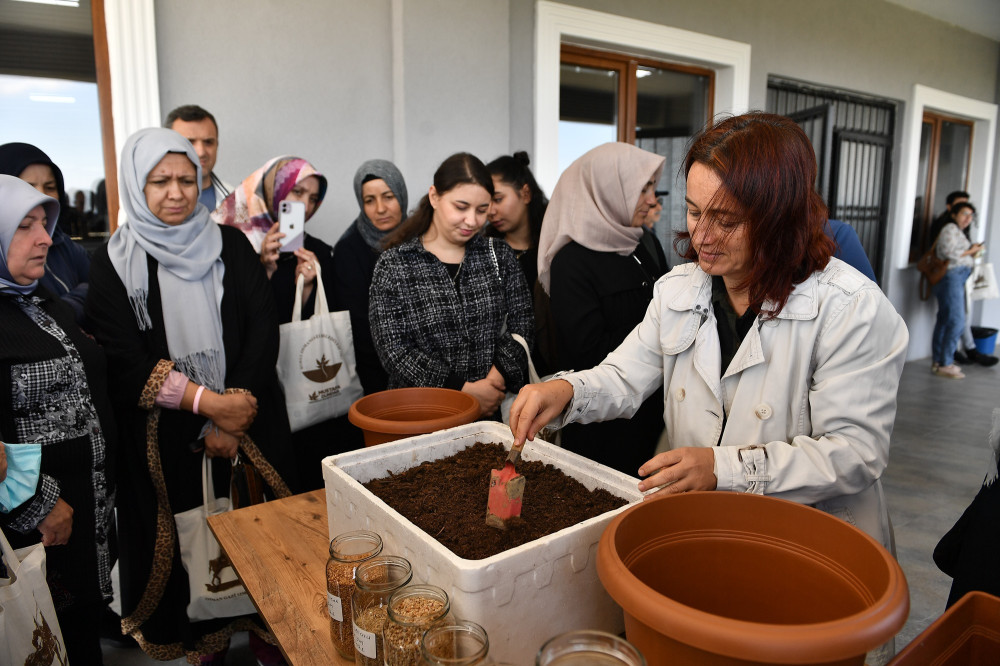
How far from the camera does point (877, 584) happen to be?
75cm

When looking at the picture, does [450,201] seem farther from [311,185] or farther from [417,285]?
[311,185]

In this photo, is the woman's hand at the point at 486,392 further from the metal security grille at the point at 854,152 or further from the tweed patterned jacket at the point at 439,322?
the metal security grille at the point at 854,152

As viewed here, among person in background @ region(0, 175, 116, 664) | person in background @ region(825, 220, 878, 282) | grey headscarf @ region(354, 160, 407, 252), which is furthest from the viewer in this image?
grey headscarf @ region(354, 160, 407, 252)

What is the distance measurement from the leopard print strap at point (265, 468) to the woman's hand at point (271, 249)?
55 centimetres

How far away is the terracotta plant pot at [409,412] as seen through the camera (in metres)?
1.38

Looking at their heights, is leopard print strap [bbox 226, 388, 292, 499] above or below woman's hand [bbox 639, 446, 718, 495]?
below

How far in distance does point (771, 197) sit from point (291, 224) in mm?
1673

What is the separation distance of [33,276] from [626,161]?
1.69 metres

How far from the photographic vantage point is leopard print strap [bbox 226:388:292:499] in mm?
1965

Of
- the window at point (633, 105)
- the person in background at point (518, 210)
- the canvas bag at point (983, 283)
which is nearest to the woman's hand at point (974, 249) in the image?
the canvas bag at point (983, 283)

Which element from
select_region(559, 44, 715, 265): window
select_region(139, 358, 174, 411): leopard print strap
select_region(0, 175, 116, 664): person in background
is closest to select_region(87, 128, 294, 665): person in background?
select_region(139, 358, 174, 411): leopard print strap

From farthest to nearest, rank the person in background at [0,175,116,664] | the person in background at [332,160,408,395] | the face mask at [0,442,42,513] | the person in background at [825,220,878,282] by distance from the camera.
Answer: the person in background at [332,160,408,395] → the person in background at [825,220,878,282] → the person in background at [0,175,116,664] → the face mask at [0,442,42,513]

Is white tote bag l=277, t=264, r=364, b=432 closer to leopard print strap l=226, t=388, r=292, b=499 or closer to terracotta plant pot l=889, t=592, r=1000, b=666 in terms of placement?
leopard print strap l=226, t=388, r=292, b=499

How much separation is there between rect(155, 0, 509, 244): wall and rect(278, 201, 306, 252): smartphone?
936mm
